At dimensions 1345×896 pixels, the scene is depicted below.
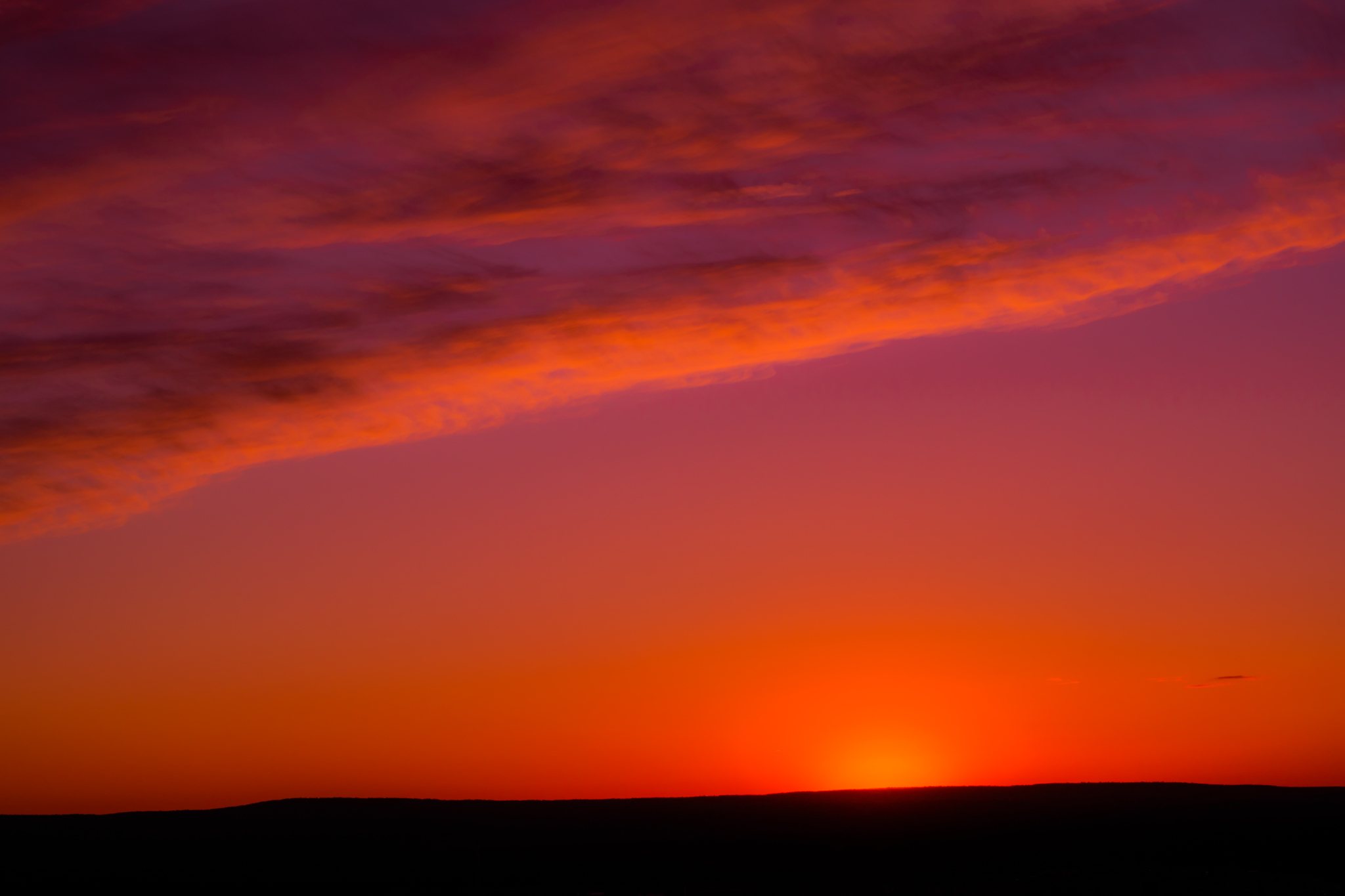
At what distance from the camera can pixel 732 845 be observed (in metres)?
58.1

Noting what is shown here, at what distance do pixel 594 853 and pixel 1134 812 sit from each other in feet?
119

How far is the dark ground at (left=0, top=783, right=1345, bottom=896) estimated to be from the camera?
3812 cm

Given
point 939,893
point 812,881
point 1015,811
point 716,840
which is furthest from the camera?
point 1015,811

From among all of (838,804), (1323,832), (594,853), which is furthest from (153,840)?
(1323,832)

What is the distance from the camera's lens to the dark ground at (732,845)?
38125mm

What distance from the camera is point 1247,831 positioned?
55.6 metres

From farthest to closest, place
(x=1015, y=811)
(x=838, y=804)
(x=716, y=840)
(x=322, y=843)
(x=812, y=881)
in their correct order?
(x=838, y=804) < (x=1015, y=811) < (x=322, y=843) < (x=716, y=840) < (x=812, y=881)

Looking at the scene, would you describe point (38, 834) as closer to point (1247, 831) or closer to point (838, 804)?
point (838, 804)

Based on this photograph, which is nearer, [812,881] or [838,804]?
[812,881]

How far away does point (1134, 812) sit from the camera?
239 feet

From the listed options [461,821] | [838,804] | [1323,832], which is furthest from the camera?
[838,804]

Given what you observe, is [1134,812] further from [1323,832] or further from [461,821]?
[461,821]

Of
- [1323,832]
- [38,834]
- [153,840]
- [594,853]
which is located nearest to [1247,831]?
[1323,832]

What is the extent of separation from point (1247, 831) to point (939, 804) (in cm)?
3683
